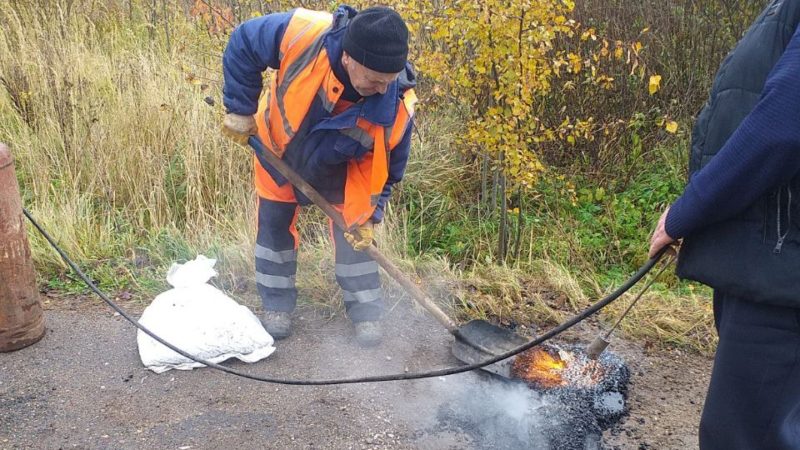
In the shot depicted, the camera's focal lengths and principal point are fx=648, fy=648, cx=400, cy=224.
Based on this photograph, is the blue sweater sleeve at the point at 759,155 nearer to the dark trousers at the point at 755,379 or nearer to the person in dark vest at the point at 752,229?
the person in dark vest at the point at 752,229

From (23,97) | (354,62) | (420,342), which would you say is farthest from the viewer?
(23,97)

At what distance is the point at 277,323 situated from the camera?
382 centimetres

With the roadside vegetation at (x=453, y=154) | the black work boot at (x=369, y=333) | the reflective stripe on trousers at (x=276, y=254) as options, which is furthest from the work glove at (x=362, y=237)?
the roadside vegetation at (x=453, y=154)

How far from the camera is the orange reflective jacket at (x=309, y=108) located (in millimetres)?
3062

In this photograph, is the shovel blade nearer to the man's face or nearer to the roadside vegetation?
the roadside vegetation

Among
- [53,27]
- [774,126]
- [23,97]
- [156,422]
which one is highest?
[774,126]

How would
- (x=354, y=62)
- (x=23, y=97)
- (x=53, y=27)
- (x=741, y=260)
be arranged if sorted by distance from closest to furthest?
(x=741, y=260) < (x=354, y=62) < (x=23, y=97) < (x=53, y=27)

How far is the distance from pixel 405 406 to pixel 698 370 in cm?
166

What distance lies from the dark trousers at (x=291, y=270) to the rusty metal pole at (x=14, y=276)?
4.05ft

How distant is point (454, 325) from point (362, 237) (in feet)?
2.31

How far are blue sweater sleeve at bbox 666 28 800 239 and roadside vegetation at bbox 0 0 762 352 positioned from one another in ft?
7.34

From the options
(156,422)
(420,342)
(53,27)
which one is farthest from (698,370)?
(53,27)

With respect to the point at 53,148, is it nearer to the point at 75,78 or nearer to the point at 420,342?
the point at 75,78

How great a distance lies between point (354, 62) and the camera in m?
2.87
